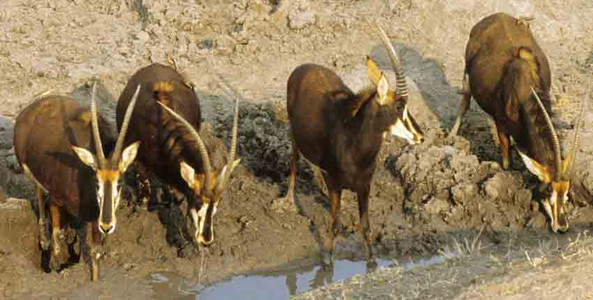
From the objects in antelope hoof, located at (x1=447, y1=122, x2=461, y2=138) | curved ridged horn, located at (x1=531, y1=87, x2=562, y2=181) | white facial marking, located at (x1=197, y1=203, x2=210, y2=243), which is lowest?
white facial marking, located at (x1=197, y1=203, x2=210, y2=243)

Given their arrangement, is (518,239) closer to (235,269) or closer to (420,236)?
(420,236)

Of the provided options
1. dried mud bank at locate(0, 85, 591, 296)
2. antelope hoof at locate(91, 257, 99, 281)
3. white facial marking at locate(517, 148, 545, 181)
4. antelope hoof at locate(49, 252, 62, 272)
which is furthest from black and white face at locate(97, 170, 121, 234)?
white facial marking at locate(517, 148, 545, 181)

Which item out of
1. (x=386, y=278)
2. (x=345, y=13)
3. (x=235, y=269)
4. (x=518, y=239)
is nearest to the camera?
(x=386, y=278)

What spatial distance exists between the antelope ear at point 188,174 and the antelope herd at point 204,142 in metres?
0.01

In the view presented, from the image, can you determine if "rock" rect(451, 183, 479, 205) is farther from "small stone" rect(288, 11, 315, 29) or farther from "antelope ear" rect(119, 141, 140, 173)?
"small stone" rect(288, 11, 315, 29)

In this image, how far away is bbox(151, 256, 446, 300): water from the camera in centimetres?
1088

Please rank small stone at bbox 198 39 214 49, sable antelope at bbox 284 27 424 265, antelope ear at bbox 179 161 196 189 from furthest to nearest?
small stone at bbox 198 39 214 49, sable antelope at bbox 284 27 424 265, antelope ear at bbox 179 161 196 189

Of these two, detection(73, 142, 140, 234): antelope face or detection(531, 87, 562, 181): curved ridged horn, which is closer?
detection(73, 142, 140, 234): antelope face

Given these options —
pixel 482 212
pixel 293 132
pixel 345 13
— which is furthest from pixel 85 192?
pixel 345 13

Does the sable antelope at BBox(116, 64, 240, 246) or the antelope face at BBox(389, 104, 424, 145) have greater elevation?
the antelope face at BBox(389, 104, 424, 145)

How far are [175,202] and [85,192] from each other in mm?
1996

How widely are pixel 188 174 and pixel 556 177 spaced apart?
4.27 metres

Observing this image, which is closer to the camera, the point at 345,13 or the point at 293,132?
the point at 293,132

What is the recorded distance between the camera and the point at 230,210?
12242mm
